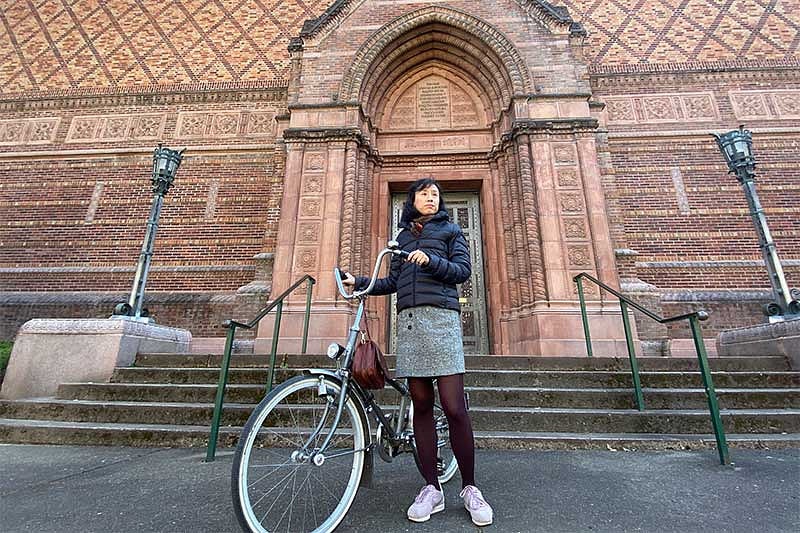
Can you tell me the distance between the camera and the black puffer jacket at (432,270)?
1.91m

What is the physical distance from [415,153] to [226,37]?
6844 mm

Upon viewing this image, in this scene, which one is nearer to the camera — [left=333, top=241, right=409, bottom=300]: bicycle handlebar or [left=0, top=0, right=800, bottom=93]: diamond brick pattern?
[left=333, top=241, right=409, bottom=300]: bicycle handlebar

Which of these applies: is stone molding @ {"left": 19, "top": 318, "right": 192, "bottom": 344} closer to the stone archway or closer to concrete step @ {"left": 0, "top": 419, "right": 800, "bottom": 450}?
concrete step @ {"left": 0, "top": 419, "right": 800, "bottom": 450}

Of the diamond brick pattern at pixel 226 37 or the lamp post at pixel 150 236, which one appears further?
the diamond brick pattern at pixel 226 37

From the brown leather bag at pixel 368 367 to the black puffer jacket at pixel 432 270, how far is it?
318mm

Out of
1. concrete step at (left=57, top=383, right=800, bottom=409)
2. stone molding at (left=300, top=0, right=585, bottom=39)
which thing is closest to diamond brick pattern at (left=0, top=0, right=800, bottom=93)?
stone molding at (left=300, top=0, right=585, bottom=39)

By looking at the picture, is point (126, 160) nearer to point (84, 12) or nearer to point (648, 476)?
point (84, 12)

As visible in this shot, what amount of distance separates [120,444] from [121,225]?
6963mm

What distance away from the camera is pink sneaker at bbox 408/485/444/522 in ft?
5.98

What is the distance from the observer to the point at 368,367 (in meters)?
1.77

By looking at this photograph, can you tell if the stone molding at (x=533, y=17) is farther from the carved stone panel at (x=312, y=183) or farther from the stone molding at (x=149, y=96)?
the carved stone panel at (x=312, y=183)

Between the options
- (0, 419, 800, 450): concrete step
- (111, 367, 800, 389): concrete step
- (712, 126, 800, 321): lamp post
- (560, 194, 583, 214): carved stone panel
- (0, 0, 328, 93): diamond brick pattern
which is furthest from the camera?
(0, 0, 328, 93): diamond brick pattern

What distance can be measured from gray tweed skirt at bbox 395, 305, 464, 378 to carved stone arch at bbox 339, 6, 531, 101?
6.89 metres

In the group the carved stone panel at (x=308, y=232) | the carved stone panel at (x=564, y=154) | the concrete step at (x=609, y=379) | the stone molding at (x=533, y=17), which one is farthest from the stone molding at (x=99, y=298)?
the carved stone panel at (x=564, y=154)
